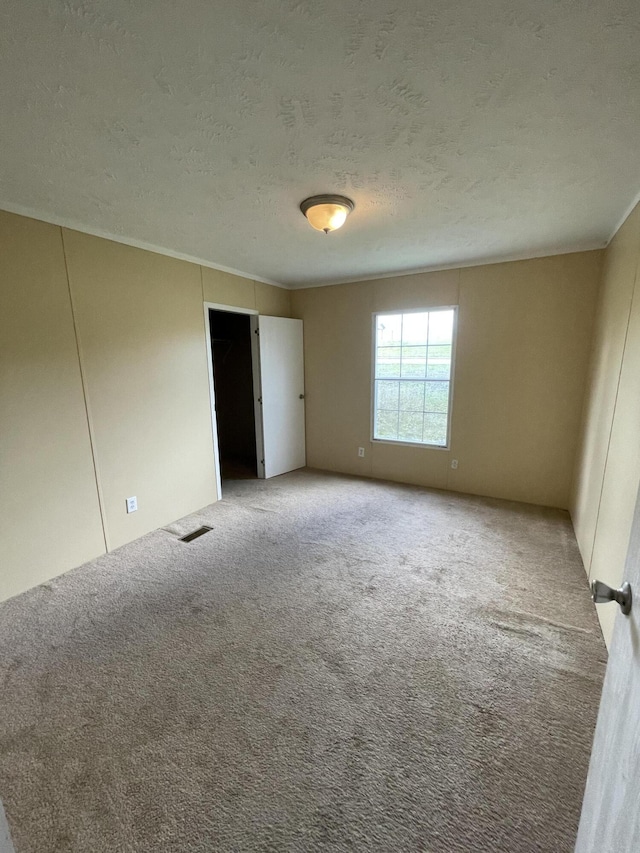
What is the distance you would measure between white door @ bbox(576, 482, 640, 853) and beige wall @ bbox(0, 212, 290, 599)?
2.93 metres

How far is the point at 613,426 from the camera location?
83.9 inches

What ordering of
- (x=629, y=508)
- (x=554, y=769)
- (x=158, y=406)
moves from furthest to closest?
(x=158, y=406)
(x=629, y=508)
(x=554, y=769)

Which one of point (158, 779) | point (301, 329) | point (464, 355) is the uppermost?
point (301, 329)

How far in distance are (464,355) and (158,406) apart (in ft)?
10.2

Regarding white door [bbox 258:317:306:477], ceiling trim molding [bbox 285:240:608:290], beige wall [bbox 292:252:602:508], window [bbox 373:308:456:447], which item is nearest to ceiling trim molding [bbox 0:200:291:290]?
white door [bbox 258:317:306:477]

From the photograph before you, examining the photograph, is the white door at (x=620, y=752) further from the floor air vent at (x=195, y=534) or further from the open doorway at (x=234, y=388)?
the open doorway at (x=234, y=388)

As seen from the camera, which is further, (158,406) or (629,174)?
(158,406)

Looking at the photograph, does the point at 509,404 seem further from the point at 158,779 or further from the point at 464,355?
the point at 158,779

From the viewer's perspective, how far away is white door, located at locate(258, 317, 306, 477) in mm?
4219

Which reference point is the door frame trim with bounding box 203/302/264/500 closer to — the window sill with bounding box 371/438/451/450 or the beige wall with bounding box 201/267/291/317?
the beige wall with bounding box 201/267/291/317

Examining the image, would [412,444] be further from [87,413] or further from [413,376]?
[87,413]

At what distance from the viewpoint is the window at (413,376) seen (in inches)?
152

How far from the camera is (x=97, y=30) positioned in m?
1.02

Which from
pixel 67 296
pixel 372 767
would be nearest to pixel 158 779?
pixel 372 767
